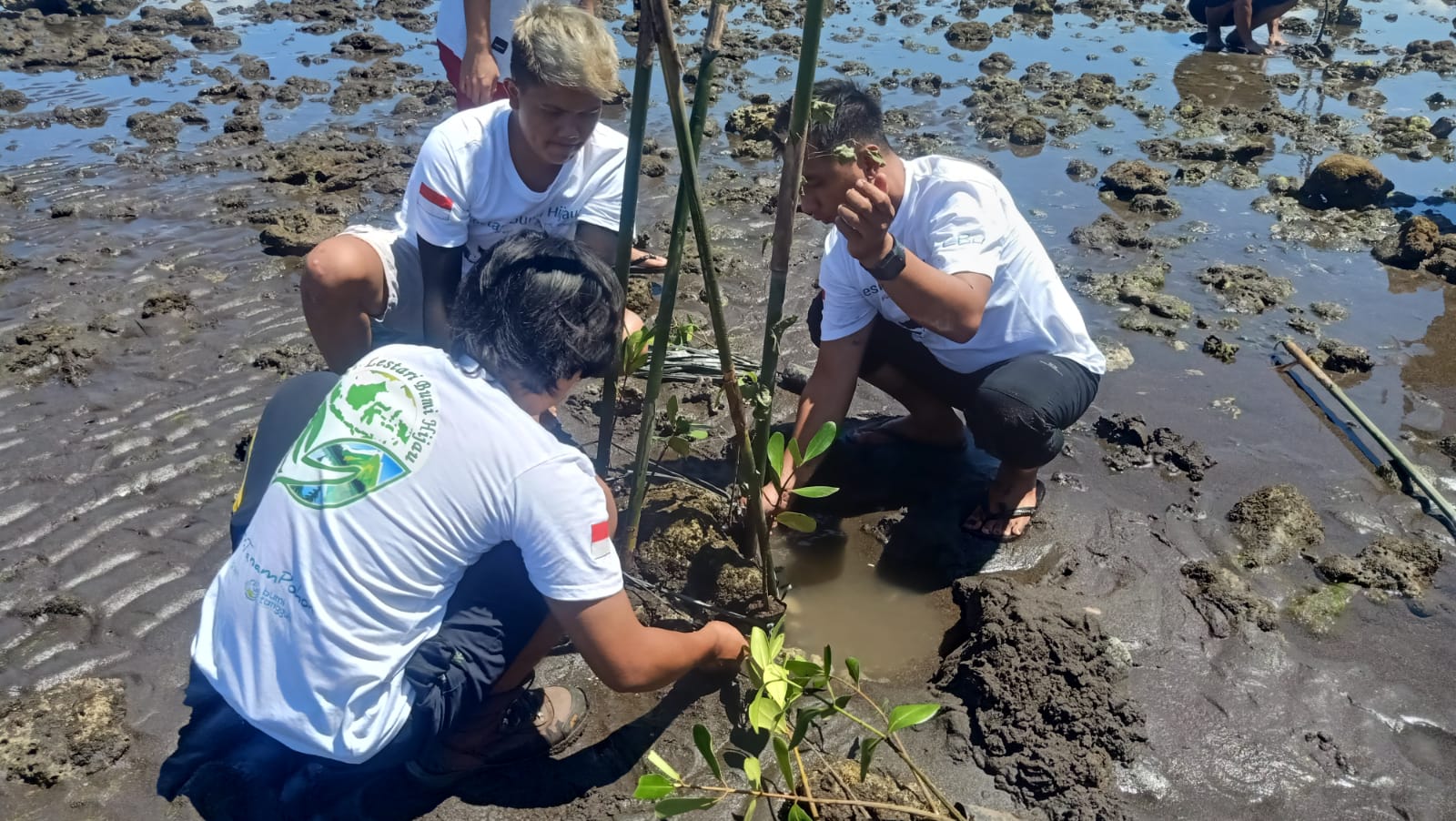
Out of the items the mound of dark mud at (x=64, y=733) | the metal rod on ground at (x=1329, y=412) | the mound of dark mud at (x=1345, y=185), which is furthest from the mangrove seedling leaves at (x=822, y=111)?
the mound of dark mud at (x=1345, y=185)

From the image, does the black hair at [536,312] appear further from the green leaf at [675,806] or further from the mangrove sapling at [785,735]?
the green leaf at [675,806]

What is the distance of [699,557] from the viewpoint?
2.96m

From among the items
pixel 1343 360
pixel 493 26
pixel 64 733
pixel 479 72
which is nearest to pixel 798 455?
pixel 64 733

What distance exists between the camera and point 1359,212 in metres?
5.79

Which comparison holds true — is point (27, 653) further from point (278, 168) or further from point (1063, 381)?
point (278, 168)

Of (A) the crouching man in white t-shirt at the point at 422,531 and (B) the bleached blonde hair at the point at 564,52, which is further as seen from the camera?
(B) the bleached blonde hair at the point at 564,52

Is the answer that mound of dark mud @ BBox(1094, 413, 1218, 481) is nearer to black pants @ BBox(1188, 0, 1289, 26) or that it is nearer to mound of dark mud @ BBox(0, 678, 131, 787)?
mound of dark mud @ BBox(0, 678, 131, 787)

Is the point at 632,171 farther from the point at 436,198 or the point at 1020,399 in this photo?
the point at 1020,399

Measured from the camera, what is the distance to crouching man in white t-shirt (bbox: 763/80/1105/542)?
2691 mm

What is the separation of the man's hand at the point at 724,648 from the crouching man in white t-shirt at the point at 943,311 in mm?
417

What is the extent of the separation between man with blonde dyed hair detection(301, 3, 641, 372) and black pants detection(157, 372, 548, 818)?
0.78 meters

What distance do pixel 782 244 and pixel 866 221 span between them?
0.99 feet

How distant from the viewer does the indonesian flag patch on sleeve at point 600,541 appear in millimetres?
1942

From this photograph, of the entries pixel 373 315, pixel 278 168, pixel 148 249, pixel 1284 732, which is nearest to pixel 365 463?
pixel 373 315
